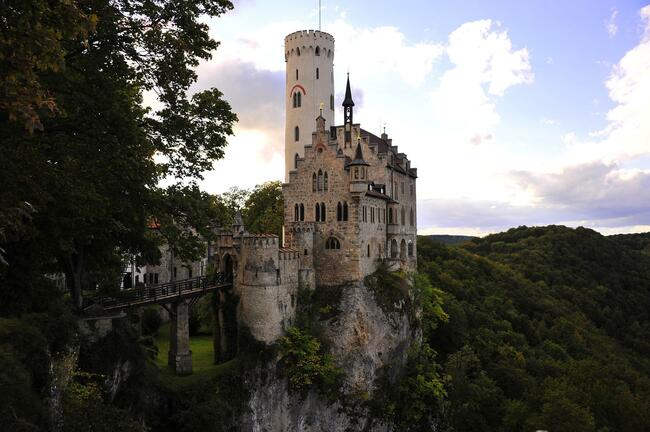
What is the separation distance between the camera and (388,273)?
1735 inches

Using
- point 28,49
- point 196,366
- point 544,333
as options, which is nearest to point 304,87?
point 196,366

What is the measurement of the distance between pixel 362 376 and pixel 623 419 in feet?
83.3

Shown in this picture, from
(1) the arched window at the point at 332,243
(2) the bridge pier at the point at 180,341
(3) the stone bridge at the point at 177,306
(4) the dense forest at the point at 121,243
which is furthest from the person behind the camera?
(1) the arched window at the point at 332,243

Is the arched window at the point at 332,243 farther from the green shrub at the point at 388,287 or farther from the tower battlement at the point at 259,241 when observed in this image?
the tower battlement at the point at 259,241

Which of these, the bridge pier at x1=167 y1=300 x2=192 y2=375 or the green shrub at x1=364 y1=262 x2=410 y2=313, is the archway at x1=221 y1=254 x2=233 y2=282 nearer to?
the bridge pier at x1=167 y1=300 x2=192 y2=375

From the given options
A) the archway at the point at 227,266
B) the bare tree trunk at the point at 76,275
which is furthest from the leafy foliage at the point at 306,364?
the bare tree trunk at the point at 76,275

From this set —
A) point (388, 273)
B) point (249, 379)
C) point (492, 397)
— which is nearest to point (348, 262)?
Result: point (388, 273)

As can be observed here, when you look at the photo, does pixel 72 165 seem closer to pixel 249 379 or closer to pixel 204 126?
pixel 204 126

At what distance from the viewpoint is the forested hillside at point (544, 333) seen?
44.9 m

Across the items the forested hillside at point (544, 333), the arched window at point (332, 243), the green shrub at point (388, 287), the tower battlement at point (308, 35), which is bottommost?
the forested hillside at point (544, 333)

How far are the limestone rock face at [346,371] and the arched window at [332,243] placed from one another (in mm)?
3316

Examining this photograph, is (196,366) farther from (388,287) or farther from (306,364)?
(388,287)

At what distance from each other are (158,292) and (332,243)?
46.0 feet

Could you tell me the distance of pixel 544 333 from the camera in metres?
79.4
